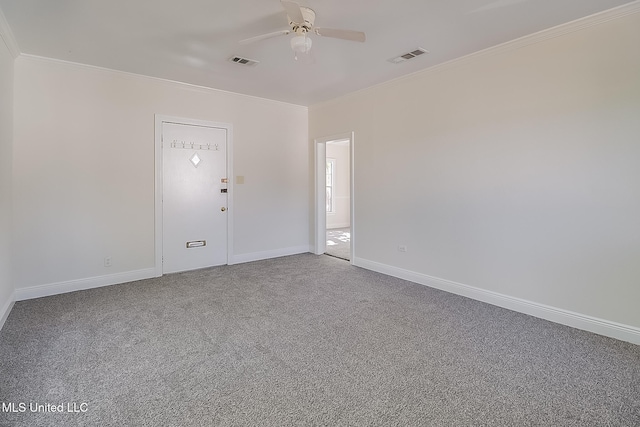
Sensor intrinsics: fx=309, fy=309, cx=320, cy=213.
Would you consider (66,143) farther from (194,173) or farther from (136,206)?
(194,173)

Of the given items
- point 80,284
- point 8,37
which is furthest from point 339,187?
point 8,37

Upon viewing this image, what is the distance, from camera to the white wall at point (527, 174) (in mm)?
2600

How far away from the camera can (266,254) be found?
18.0ft

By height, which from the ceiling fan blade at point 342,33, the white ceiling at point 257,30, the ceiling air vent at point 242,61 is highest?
the ceiling air vent at point 242,61

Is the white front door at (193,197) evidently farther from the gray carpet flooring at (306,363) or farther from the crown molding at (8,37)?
the crown molding at (8,37)

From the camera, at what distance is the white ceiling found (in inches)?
99.0

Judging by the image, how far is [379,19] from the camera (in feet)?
8.90

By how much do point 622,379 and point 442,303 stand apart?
152cm

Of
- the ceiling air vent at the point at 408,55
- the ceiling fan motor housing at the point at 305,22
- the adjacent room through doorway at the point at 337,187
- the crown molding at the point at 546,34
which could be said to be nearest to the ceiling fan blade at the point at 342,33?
the ceiling fan motor housing at the point at 305,22

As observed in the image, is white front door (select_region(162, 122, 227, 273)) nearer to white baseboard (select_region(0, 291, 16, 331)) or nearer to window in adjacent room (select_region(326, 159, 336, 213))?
white baseboard (select_region(0, 291, 16, 331))

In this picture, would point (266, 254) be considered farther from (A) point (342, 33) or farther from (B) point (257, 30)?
(A) point (342, 33)

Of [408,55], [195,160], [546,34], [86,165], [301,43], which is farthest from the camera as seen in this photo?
[195,160]

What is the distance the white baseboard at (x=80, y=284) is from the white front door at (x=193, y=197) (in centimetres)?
32

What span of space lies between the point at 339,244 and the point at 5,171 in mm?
5329
